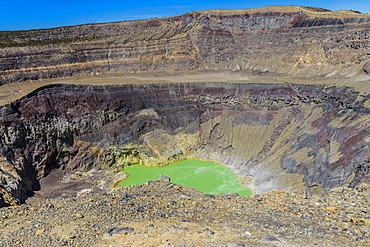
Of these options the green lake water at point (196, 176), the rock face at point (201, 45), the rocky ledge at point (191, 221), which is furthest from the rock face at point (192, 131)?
the rock face at point (201, 45)

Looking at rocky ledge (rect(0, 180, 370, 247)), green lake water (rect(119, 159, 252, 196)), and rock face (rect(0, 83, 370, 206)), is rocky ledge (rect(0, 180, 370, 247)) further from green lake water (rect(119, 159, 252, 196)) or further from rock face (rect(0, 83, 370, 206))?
green lake water (rect(119, 159, 252, 196))

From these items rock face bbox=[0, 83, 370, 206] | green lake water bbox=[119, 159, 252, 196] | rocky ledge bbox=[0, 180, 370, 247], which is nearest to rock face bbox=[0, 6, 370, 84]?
rock face bbox=[0, 83, 370, 206]

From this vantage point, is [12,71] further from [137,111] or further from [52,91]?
[137,111]

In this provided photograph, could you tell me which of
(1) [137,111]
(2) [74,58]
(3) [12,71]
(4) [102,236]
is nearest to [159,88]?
(1) [137,111]

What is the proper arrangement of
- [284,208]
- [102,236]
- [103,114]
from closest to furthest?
[102,236], [284,208], [103,114]

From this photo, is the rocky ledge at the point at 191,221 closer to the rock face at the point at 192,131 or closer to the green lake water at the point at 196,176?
the rock face at the point at 192,131
